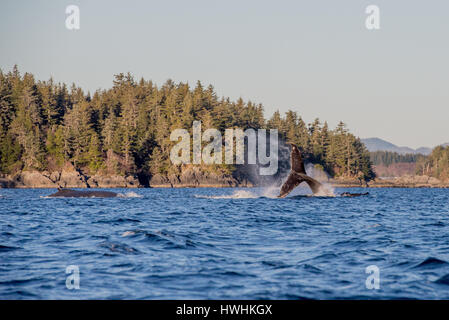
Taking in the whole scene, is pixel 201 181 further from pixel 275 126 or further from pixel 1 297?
pixel 1 297

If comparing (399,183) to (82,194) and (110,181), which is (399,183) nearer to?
(110,181)

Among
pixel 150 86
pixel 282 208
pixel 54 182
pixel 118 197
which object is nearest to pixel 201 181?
pixel 54 182

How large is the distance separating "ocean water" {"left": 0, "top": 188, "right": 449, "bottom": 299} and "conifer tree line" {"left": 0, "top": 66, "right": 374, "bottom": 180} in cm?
11481

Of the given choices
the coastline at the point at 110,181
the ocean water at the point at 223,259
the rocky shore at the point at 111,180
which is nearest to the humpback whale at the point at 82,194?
the ocean water at the point at 223,259

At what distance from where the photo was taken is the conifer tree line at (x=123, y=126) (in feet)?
457

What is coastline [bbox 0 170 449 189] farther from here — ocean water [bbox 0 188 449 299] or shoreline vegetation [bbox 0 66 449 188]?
ocean water [bbox 0 188 449 299]

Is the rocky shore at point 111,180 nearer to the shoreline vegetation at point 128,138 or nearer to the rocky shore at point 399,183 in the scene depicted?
the shoreline vegetation at point 128,138

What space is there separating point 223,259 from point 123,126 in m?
134

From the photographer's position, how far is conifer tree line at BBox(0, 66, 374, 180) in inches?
5482

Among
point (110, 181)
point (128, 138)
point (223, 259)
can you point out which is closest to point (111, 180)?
point (110, 181)

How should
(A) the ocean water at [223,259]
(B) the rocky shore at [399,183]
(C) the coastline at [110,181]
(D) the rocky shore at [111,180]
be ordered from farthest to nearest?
1. (B) the rocky shore at [399,183]
2. (D) the rocky shore at [111,180]
3. (C) the coastline at [110,181]
4. (A) the ocean water at [223,259]

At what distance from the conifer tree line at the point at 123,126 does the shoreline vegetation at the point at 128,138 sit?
0.87 ft

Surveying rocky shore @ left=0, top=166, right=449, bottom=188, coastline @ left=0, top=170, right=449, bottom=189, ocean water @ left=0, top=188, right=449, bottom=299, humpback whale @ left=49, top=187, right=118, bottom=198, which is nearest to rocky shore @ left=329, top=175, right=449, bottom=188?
coastline @ left=0, top=170, right=449, bottom=189

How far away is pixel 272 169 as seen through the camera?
495 ft
